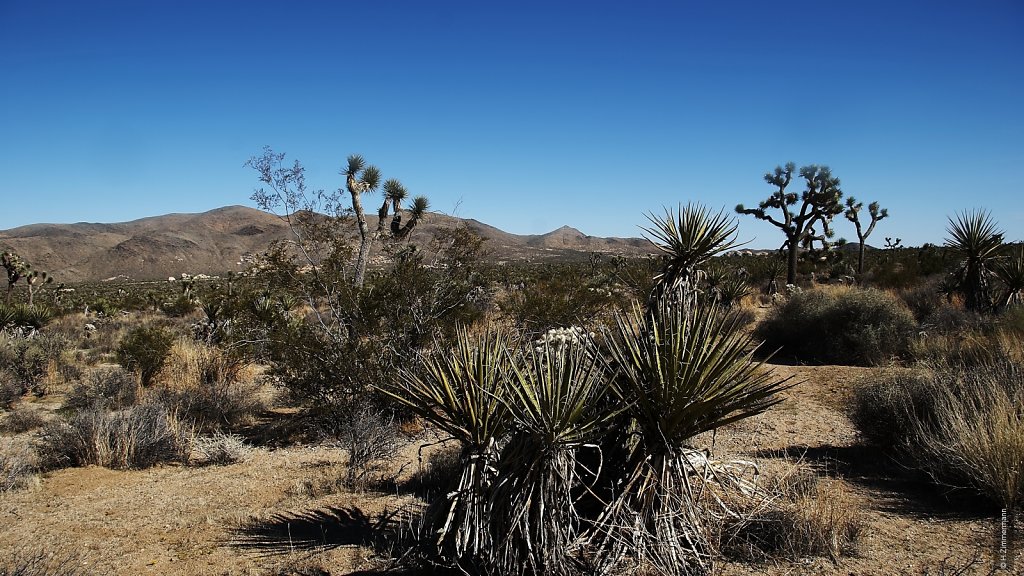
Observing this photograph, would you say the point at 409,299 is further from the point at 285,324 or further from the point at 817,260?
the point at 817,260

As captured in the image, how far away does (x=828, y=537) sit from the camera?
14.3 ft

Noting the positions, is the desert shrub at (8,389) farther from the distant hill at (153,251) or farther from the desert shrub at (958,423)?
the distant hill at (153,251)

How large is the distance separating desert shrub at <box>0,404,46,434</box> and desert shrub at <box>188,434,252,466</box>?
10.9 ft

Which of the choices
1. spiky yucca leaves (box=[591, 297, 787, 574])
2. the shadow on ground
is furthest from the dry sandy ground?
spiky yucca leaves (box=[591, 297, 787, 574])

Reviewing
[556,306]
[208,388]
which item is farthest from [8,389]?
[556,306]

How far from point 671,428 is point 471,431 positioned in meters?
1.32

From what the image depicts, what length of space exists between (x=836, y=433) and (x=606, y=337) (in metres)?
5.76

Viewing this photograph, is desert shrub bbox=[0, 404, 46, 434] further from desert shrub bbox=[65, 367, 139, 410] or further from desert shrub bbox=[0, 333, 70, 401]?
desert shrub bbox=[0, 333, 70, 401]

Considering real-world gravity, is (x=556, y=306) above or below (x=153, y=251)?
below

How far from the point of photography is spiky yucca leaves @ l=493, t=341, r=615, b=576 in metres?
3.67

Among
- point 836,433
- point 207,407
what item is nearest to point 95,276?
point 207,407

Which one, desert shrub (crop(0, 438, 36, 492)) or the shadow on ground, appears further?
desert shrub (crop(0, 438, 36, 492))

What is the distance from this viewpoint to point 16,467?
6.98 m

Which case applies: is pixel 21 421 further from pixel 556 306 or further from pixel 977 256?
pixel 977 256
